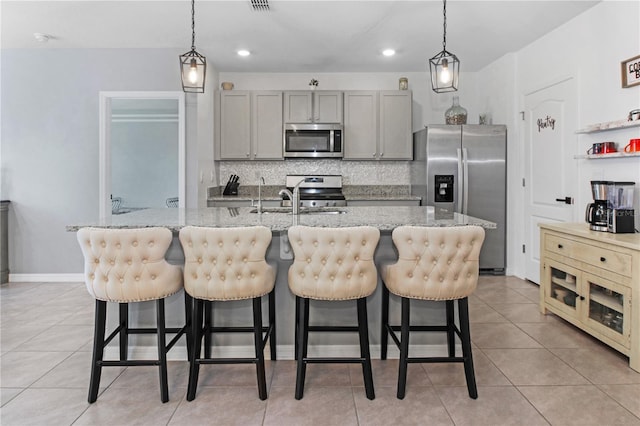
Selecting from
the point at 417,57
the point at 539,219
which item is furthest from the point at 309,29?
the point at 539,219

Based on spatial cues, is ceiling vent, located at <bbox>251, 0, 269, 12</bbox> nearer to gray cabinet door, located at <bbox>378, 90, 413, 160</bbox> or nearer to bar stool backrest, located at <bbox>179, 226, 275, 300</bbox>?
bar stool backrest, located at <bbox>179, 226, 275, 300</bbox>

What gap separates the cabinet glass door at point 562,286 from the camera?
3.15m

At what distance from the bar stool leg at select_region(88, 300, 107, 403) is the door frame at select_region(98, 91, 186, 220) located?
258 centimetres

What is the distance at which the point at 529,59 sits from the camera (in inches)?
179

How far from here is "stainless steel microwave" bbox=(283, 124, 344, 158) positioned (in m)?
5.32

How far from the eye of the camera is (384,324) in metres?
2.57

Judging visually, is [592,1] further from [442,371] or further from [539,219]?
[442,371]

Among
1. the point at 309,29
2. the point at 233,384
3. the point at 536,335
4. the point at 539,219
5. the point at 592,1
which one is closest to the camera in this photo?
the point at 233,384

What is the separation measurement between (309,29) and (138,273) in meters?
2.90

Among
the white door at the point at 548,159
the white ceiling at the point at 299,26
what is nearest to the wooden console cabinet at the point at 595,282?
the white door at the point at 548,159

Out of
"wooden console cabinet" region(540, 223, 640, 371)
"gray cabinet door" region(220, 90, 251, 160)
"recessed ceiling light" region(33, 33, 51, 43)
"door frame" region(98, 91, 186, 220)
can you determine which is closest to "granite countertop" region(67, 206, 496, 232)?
"wooden console cabinet" region(540, 223, 640, 371)

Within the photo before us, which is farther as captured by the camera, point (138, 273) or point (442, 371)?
point (442, 371)

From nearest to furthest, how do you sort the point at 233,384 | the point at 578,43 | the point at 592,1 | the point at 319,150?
the point at 233,384 → the point at 592,1 → the point at 578,43 → the point at 319,150

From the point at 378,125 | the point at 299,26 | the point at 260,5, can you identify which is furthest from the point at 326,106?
the point at 260,5
